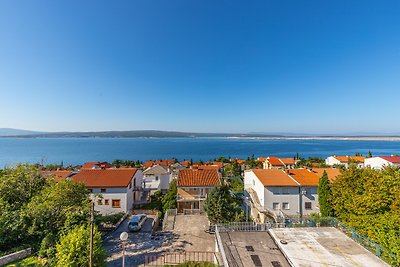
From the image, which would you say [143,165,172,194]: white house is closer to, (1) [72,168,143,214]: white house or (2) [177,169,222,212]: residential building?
(1) [72,168,143,214]: white house

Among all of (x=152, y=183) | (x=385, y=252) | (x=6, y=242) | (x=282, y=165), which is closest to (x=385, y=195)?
(x=385, y=252)

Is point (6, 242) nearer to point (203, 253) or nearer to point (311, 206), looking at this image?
→ point (203, 253)

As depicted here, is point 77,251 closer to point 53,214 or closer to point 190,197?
point 53,214

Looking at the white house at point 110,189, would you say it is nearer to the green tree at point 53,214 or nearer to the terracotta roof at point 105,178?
the terracotta roof at point 105,178

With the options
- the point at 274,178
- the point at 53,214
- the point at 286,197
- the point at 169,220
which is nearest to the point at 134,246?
the point at 53,214

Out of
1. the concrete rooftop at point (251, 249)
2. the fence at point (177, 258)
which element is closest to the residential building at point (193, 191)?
the fence at point (177, 258)
